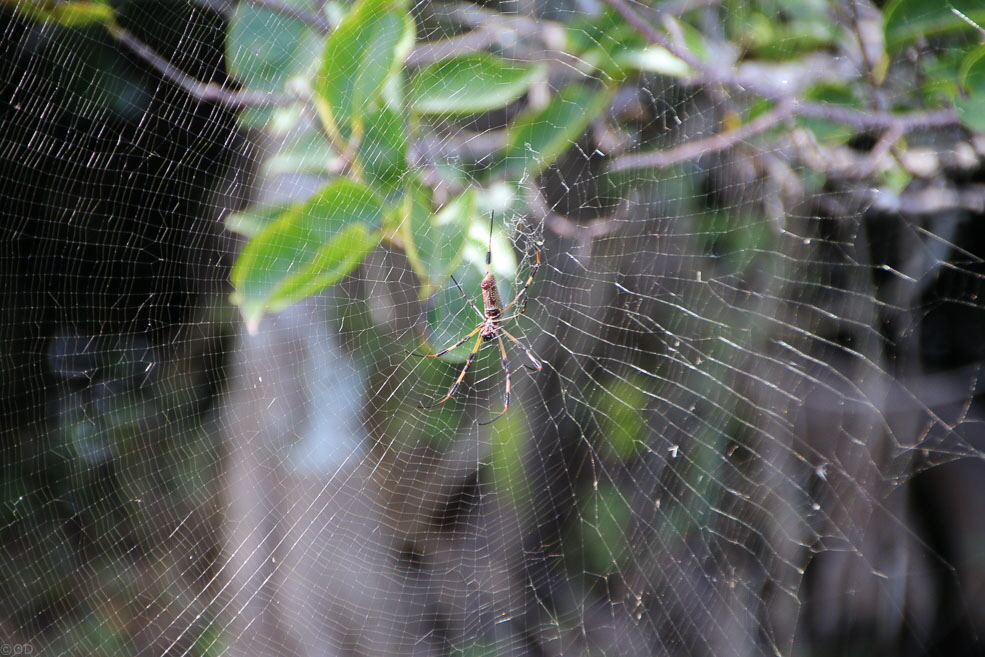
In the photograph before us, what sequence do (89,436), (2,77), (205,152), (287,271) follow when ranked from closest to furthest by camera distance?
(287,271), (2,77), (205,152), (89,436)

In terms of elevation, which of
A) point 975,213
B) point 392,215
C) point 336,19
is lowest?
point 392,215

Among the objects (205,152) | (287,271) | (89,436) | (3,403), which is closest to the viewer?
(287,271)

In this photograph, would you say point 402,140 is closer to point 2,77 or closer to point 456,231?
point 456,231

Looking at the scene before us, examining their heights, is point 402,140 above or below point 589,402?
above

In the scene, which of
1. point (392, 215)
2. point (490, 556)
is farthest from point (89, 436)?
point (392, 215)

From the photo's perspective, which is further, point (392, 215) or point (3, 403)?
point (3, 403)

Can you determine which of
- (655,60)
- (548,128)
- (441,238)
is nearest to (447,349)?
(441,238)

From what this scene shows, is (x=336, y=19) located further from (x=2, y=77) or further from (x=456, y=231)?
(x=2, y=77)

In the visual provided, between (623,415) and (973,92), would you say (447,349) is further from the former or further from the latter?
(973,92)
